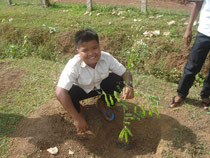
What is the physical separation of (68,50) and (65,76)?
2556mm

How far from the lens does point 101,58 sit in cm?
228

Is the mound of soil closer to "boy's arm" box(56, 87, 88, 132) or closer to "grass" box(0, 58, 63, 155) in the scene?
"grass" box(0, 58, 63, 155)

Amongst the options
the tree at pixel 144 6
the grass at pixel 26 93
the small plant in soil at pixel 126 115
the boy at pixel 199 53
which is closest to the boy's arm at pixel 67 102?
the small plant in soil at pixel 126 115

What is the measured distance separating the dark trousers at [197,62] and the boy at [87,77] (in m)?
0.78

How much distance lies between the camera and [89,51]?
2.12 meters

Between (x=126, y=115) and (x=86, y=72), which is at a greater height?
(x=86, y=72)

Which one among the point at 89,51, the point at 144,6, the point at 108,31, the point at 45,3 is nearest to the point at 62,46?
the point at 108,31

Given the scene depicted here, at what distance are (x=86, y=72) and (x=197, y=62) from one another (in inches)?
52.8

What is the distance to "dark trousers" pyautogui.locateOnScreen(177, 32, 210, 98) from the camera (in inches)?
91.5

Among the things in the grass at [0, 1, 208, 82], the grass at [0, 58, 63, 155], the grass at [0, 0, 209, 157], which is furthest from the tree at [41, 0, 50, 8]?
the grass at [0, 58, 63, 155]

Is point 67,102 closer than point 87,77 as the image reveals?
Yes

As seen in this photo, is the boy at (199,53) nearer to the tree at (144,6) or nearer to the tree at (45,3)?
the tree at (144,6)

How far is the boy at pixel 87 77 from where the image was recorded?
6.86ft

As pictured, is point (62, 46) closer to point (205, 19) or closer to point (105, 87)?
point (105, 87)
